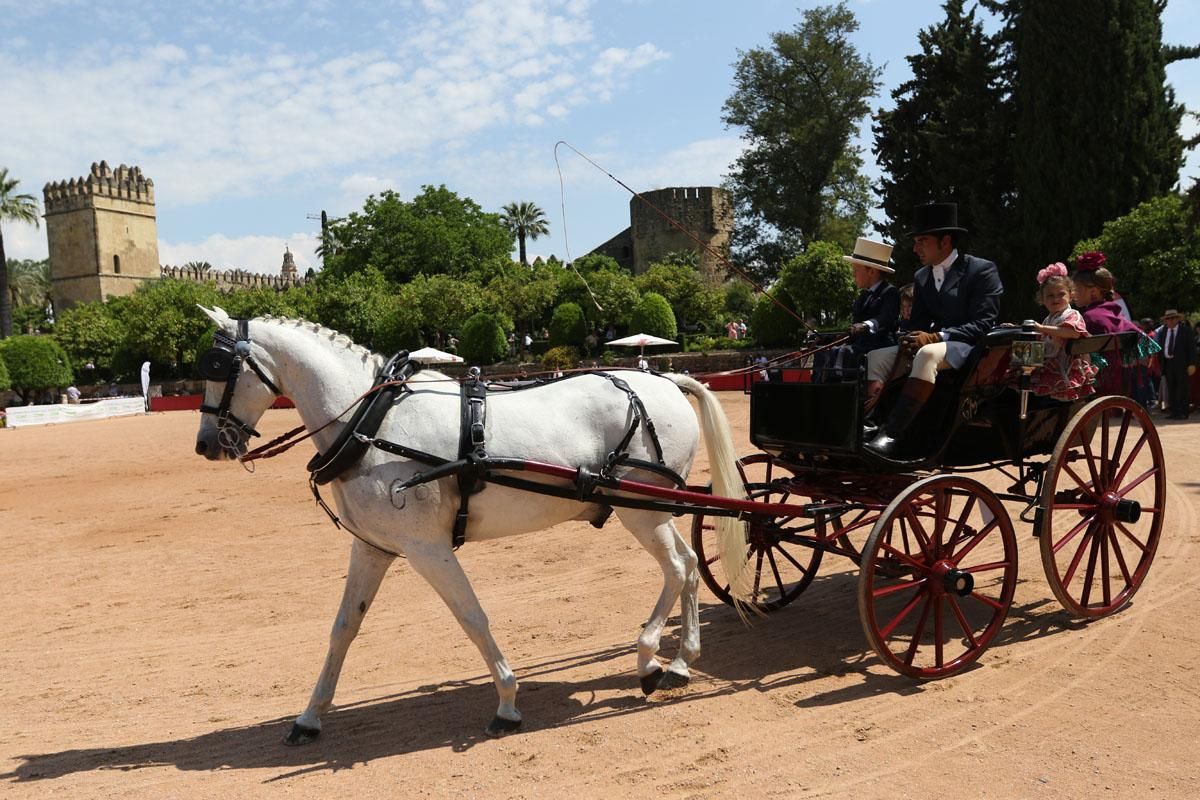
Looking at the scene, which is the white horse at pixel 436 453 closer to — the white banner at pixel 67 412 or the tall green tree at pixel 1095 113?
the tall green tree at pixel 1095 113

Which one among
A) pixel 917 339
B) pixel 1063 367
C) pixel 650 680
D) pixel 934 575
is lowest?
pixel 650 680

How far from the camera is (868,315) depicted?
18.8ft

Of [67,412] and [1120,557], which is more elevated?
[1120,557]

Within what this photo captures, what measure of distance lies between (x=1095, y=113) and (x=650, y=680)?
26426mm

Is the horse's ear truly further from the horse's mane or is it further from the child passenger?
the child passenger

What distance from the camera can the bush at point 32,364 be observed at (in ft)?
138

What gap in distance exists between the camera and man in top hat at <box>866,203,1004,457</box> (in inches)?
195

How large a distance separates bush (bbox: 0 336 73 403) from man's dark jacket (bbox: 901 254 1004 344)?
155 feet

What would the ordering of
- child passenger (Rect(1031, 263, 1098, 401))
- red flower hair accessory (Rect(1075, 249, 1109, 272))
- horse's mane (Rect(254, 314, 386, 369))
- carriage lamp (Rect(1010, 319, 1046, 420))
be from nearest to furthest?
horse's mane (Rect(254, 314, 386, 369)), carriage lamp (Rect(1010, 319, 1046, 420)), child passenger (Rect(1031, 263, 1098, 401)), red flower hair accessory (Rect(1075, 249, 1109, 272))

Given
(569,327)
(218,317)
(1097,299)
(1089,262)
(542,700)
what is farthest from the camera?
(569,327)

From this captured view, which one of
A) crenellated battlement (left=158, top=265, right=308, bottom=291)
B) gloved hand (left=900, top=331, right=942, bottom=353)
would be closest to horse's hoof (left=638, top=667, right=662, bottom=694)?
gloved hand (left=900, top=331, right=942, bottom=353)

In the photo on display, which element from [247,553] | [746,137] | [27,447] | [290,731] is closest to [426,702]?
[290,731]

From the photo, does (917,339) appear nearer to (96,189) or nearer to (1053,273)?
(1053,273)

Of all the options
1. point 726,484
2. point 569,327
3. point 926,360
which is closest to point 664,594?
point 726,484
